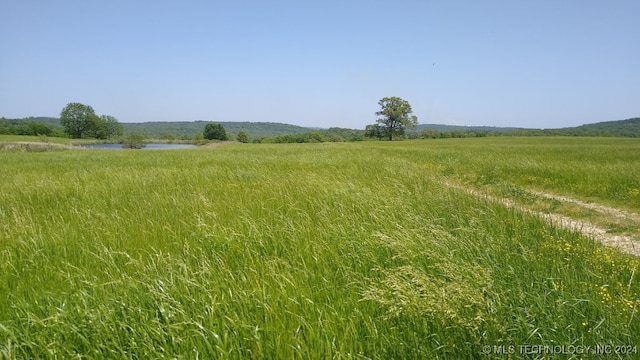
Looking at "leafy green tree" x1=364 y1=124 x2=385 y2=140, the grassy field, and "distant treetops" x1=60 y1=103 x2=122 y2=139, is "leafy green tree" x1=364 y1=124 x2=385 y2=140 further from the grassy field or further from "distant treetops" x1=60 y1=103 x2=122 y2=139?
"distant treetops" x1=60 y1=103 x2=122 y2=139

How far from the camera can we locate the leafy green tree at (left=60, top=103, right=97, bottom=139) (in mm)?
108375

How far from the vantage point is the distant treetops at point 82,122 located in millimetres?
108750

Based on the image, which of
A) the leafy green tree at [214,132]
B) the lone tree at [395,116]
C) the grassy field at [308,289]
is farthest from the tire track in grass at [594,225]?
the leafy green tree at [214,132]

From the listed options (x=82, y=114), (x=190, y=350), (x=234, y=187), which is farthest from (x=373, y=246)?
(x=82, y=114)

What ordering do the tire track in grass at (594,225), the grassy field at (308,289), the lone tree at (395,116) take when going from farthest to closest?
1. the lone tree at (395,116)
2. the tire track in grass at (594,225)
3. the grassy field at (308,289)

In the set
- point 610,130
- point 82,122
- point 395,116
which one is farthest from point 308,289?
point 610,130

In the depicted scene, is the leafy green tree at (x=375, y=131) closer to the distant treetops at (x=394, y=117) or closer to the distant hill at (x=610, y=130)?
the distant treetops at (x=394, y=117)

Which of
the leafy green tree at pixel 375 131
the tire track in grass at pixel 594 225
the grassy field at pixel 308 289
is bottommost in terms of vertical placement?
the tire track in grass at pixel 594 225

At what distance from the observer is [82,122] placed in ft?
361

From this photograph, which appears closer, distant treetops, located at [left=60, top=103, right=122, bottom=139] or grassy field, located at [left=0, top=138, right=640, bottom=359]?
grassy field, located at [left=0, top=138, right=640, bottom=359]

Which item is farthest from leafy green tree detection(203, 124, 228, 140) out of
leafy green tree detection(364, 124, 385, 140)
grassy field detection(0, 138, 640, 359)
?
grassy field detection(0, 138, 640, 359)

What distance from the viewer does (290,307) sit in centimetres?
220

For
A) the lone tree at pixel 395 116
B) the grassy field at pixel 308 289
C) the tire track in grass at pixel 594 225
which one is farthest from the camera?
the lone tree at pixel 395 116

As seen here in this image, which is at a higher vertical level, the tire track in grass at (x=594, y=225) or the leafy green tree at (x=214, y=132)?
the leafy green tree at (x=214, y=132)
